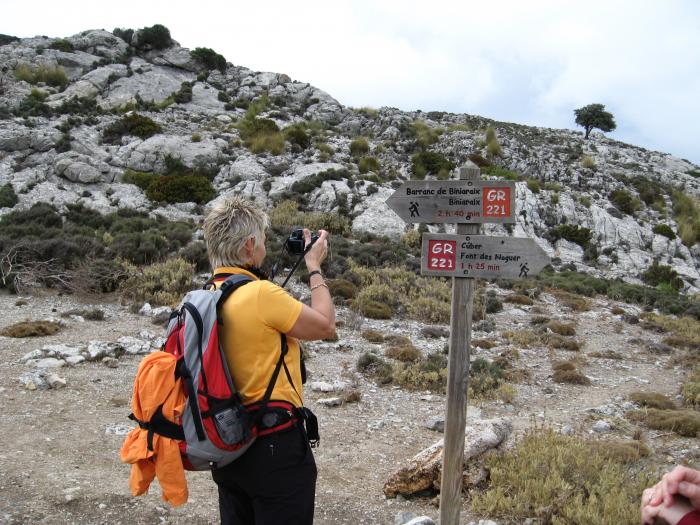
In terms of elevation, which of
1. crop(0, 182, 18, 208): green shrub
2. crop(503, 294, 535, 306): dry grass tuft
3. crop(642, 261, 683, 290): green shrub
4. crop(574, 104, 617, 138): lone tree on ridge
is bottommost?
crop(503, 294, 535, 306): dry grass tuft

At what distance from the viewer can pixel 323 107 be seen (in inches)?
1359

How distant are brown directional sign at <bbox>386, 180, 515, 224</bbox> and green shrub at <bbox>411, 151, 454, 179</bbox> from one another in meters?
21.5

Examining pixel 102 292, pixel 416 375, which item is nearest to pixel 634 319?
pixel 416 375

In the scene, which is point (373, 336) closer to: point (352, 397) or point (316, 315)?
point (352, 397)

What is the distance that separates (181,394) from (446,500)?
2.17 m

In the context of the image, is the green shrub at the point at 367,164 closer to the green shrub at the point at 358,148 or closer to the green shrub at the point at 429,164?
the green shrub at the point at 358,148

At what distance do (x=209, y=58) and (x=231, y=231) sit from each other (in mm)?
40636

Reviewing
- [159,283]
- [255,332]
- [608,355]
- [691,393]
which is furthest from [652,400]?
Answer: [159,283]

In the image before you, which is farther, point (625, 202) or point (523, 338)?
point (625, 202)

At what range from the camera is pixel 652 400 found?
6.75 m

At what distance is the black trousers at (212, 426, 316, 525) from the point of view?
1.95 metres

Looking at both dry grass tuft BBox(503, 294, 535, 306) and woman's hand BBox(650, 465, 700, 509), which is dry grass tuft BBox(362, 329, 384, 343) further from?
woman's hand BBox(650, 465, 700, 509)

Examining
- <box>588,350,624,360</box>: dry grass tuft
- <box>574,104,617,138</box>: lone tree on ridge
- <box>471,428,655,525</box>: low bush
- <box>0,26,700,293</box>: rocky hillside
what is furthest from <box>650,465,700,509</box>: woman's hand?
<box>574,104,617,138</box>: lone tree on ridge

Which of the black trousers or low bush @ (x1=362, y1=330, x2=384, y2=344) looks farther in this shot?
low bush @ (x1=362, y1=330, x2=384, y2=344)
